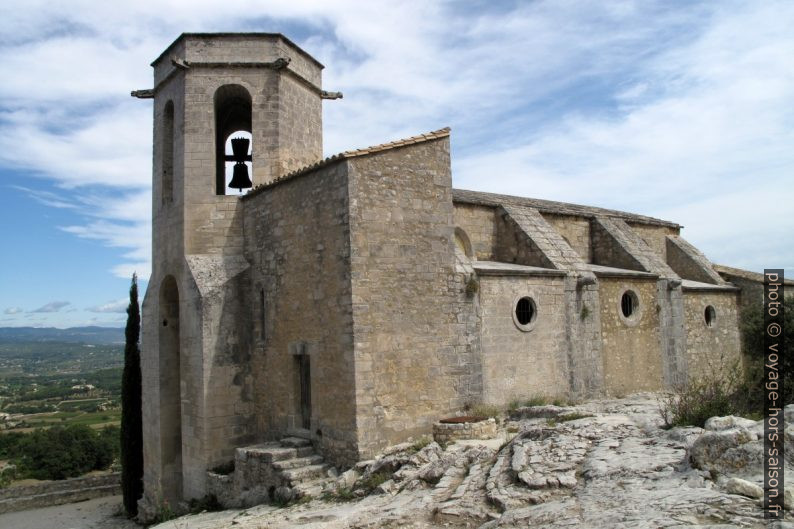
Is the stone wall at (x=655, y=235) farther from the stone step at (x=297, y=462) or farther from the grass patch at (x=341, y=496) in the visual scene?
the grass patch at (x=341, y=496)

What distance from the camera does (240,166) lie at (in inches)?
565

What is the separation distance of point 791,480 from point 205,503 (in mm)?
9973

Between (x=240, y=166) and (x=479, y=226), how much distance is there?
20.5 ft

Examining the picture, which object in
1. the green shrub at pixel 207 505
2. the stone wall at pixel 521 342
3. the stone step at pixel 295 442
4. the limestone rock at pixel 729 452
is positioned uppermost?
the stone wall at pixel 521 342

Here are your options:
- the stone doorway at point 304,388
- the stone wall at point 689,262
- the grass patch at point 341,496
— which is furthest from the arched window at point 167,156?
the stone wall at point 689,262

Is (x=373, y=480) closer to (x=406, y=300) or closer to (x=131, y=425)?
(x=406, y=300)

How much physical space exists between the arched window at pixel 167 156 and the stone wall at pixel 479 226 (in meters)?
6.94

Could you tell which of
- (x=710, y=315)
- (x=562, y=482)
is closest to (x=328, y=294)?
(x=562, y=482)

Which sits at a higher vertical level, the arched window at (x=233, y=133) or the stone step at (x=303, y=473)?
the arched window at (x=233, y=133)

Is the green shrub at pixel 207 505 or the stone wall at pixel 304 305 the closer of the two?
the stone wall at pixel 304 305

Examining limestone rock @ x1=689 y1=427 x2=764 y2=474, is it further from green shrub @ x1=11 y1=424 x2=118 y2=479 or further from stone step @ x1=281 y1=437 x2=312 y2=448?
green shrub @ x1=11 y1=424 x2=118 y2=479

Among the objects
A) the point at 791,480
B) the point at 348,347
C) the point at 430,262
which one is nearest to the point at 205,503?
the point at 348,347

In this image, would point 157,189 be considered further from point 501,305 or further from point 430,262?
point 501,305

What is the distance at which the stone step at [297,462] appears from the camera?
9.98 meters
